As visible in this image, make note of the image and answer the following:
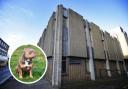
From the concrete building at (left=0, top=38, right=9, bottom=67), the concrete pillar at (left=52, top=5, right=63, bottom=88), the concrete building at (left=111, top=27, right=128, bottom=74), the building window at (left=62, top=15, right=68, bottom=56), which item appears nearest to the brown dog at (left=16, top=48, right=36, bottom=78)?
the concrete pillar at (left=52, top=5, right=63, bottom=88)

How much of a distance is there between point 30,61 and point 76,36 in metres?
12.0

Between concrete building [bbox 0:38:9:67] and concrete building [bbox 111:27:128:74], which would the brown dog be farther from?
concrete building [bbox 111:27:128:74]

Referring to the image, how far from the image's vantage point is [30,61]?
2.42 m

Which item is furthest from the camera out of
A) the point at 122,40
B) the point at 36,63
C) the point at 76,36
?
the point at 122,40

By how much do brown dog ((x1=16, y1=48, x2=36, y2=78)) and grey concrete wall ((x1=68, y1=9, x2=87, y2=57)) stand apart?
10.1 metres

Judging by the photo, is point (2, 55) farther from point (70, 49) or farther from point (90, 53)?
point (90, 53)

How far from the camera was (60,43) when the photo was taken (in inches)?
473

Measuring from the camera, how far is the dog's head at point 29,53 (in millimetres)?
2359

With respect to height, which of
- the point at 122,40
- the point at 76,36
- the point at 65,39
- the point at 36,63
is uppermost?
the point at 122,40

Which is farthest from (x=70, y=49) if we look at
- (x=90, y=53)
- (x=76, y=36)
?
(x=90, y=53)

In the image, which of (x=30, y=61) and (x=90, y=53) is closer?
(x=30, y=61)

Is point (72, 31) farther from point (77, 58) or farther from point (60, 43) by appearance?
point (77, 58)

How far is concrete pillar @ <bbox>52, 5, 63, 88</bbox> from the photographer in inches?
424

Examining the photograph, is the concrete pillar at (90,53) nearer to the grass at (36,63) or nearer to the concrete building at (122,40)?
the grass at (36,63)
